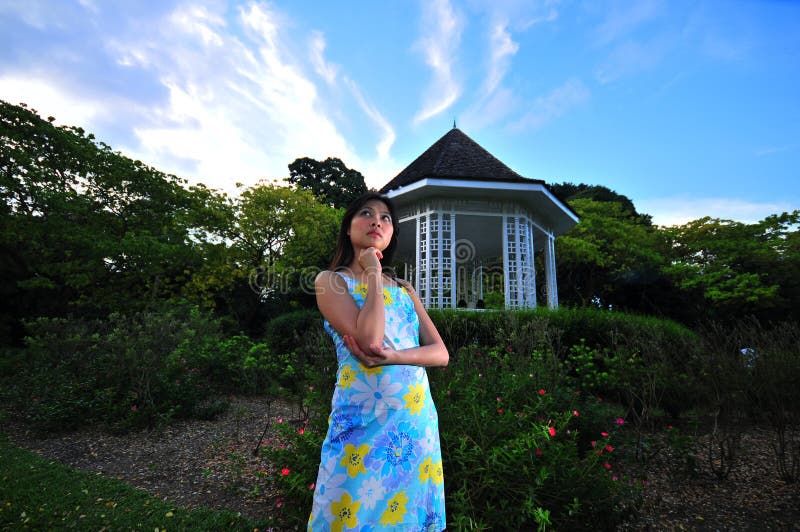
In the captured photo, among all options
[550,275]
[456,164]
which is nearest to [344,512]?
[456,164]

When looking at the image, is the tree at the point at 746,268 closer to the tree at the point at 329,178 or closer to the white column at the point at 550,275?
the white column at the point at 550,275

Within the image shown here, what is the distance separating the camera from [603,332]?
7.13 m

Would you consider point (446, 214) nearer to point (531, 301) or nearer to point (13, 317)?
point (531, 301)

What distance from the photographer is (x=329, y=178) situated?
22984mm

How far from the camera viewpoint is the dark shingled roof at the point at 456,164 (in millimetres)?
10258

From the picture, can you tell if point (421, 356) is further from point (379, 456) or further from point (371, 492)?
point (371, 492)

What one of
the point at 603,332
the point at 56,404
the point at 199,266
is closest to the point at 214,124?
the point at 56,404

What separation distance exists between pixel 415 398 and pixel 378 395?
15 centimetres

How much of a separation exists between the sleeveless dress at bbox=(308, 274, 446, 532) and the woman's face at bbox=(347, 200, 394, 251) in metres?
0.23

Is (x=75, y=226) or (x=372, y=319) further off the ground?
(x=75, y=226)

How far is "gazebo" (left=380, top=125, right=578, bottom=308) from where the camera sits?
1025 centimetres

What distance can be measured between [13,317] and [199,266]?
5236 mm

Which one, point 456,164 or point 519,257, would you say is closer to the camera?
point 519,257

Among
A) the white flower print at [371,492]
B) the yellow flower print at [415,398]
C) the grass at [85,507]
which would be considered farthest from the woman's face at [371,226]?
the grass at [85,507]
